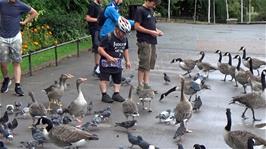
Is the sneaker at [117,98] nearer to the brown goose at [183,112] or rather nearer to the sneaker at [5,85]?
the brown goose at [183,112]

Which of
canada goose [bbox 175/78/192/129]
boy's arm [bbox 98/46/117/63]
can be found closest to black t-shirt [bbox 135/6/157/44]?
boy's arm [bbox 98/46/117/63]

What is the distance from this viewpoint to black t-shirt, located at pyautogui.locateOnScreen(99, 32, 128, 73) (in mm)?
11164

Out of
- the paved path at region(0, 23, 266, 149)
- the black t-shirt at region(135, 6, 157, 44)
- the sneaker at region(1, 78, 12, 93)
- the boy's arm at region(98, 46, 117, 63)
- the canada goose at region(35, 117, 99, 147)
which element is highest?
the black t-shirt at region(135, 6, 157, 44)

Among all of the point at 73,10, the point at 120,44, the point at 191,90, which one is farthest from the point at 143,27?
the point at 73,10

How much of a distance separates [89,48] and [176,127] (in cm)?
1032

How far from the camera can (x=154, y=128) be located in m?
9.75

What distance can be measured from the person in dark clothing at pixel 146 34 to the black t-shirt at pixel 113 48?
0.61 meters

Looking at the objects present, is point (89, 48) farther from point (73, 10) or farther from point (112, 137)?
point (112, 137)

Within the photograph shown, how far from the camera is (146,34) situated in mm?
11875

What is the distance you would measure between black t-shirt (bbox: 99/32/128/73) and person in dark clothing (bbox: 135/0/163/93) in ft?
1.99

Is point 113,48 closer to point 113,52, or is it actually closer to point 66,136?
point 113,52

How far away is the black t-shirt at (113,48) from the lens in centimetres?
1116

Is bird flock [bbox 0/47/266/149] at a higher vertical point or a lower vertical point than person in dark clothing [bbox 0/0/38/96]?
lower

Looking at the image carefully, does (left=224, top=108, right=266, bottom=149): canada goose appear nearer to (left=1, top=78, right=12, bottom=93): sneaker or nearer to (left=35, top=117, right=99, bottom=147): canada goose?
(left=35, top=117, right=99, bottom=147): canada goose
